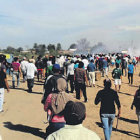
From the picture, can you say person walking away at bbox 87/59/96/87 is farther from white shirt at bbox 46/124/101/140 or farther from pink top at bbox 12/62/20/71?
white shirt at bbox 46/124/101/140

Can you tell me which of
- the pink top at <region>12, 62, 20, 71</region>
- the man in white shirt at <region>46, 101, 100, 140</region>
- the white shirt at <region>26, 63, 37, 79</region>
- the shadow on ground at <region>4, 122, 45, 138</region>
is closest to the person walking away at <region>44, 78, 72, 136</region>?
the man in white shirt at <region>46, 101, 100, 140</region>

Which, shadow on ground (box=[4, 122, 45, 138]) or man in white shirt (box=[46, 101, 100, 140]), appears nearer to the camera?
man in white shirt (box=[46, 101, 100, 140])

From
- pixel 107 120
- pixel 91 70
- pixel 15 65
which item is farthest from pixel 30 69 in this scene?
pixel 107 120

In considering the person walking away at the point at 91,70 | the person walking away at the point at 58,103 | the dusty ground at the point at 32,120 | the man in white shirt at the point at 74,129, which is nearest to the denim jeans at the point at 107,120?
the dusty ground at the point at 32,120

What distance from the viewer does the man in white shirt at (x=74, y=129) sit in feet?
7.97

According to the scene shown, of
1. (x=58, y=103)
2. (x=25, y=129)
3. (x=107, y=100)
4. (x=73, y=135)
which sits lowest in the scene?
(x=25, y=129)

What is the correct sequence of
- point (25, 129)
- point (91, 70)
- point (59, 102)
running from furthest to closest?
point (91, 70), point (25, 129), point (59, 102)

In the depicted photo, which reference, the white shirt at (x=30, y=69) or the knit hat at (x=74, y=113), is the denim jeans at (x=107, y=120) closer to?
the knit hat at (x=74, y=113)

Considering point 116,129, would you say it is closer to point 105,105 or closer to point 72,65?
point 105,105

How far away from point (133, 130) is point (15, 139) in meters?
3.76

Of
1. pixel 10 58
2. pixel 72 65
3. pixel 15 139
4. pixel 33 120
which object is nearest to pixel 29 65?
pixel 72 65

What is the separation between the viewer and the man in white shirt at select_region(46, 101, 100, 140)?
95.6 inches

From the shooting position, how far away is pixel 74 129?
2465 mm

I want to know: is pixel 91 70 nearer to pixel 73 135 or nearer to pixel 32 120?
pixel 32 120
